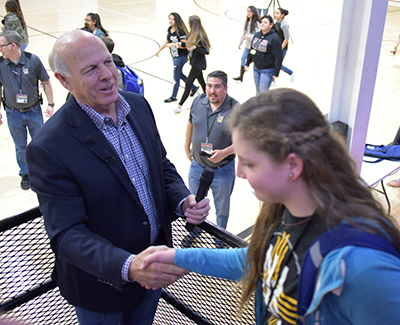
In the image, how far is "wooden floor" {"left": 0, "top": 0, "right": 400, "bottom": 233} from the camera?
5.04m

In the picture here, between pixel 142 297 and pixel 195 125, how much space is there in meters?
2.41

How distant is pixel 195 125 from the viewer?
3.84m

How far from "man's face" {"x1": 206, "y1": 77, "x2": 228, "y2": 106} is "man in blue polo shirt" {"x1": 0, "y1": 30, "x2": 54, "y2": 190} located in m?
2.20

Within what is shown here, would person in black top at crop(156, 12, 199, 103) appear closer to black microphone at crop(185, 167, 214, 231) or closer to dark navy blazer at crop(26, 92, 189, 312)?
dark navy blazer at crop(26, 92, 189, 312)

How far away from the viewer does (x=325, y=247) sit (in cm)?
89

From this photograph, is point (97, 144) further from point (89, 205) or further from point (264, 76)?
point (264, 76)

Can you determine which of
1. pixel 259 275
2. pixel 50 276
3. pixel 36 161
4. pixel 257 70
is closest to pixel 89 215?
pixel 36 161

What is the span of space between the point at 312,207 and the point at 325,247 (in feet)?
0.39

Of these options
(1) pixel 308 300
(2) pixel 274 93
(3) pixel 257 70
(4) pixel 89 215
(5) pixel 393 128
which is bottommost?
(5) pixel 393 128

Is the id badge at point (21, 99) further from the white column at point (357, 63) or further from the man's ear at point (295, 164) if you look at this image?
the man's ear at point (295, 164)

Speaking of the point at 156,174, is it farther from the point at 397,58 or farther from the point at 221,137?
the point at 397,58

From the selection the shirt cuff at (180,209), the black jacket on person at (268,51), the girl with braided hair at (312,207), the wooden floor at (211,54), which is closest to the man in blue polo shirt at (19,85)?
the wooden floor at (211,54)

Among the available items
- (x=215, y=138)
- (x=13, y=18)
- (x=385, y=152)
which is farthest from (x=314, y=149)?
(x=13, y=18)

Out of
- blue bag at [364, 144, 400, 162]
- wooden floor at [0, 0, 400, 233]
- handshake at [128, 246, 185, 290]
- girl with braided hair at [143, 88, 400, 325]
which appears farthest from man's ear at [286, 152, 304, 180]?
blue bag at [364, 144, 400, 162]
